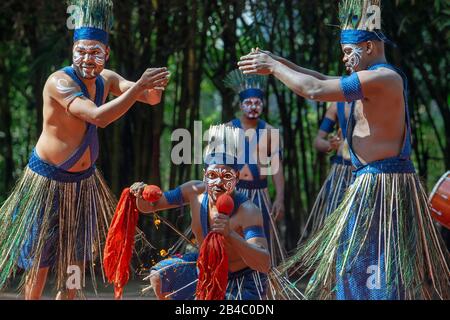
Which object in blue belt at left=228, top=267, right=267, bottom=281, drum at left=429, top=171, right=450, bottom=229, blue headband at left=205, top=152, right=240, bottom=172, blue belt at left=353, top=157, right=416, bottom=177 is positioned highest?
blue headband at left=205, top=152, right=240, bottom=172

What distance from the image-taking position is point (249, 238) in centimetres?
426

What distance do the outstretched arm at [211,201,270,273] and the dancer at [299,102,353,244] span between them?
76.7 inches

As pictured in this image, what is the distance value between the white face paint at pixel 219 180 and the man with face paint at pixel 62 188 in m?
0.50

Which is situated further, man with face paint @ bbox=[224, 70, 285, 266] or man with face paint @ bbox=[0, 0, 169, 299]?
man with face paint @ bbox=[224, 70, 285, 266]

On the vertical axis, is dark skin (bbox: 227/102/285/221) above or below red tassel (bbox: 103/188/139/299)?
above

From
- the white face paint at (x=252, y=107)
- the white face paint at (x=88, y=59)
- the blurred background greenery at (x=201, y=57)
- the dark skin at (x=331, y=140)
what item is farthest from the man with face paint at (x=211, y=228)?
the blurred background greenery at (x=201, y=57)

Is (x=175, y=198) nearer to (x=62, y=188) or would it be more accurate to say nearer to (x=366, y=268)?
(x=62, y=188)

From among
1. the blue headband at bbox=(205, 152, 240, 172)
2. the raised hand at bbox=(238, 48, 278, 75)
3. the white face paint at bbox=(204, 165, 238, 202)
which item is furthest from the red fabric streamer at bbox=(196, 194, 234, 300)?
the raised hand at bbox=(238, 48, 278, 75)

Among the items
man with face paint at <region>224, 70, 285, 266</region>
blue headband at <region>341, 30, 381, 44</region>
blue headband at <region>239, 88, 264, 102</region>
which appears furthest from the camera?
blue headband at <region>239, 88, 264, 102</region>

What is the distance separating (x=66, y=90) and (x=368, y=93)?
1.34 metres

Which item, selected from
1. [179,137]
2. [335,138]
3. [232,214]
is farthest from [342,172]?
[232,214]

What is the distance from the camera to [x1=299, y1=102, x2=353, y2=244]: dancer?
6402 mm

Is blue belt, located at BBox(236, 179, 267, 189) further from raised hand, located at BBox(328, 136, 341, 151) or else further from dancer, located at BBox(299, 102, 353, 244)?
raised hand, located at BBox(328, 136, 341, 151)

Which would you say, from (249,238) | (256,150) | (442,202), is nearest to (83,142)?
(249,238)
